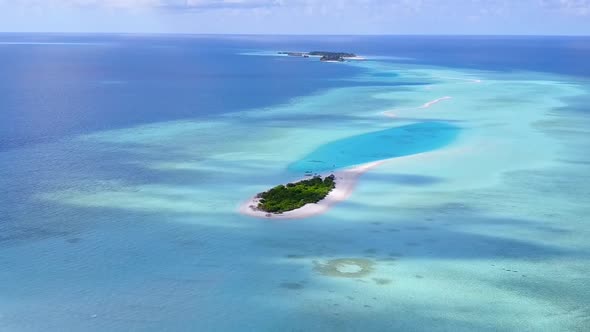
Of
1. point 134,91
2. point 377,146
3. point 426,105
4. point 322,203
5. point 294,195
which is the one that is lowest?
point 322,203

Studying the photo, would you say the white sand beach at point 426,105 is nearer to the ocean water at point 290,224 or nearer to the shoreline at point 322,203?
the ocean water at point 290,224

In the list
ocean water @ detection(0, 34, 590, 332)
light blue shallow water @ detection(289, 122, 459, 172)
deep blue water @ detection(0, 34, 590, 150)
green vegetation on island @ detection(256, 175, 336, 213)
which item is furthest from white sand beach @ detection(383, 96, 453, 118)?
green vegetation on island @ detection(256, 175, 336, 213)

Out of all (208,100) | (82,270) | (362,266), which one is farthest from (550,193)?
(208,100)

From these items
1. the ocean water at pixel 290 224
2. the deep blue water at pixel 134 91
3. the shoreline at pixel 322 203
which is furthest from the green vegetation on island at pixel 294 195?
the deep blue water at pixel 134 91

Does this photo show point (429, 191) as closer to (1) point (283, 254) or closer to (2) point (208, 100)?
(1) point (283, 254)

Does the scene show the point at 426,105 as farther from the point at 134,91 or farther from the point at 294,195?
the point at 134,91

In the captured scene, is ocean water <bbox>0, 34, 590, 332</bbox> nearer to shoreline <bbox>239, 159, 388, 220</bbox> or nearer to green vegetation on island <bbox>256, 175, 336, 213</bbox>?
shoreline <bbox>239, 159, 388, 220</bbox>

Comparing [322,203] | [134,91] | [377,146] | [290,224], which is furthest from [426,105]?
[290,224]
